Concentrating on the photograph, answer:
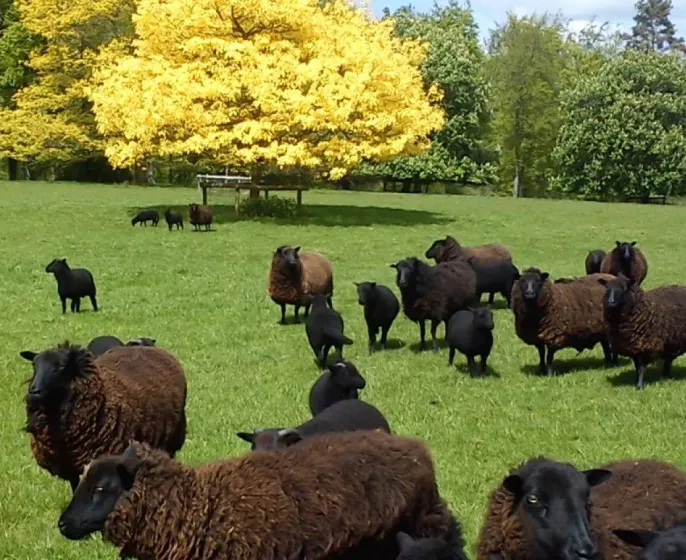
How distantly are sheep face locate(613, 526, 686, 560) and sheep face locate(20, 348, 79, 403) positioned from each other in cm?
406

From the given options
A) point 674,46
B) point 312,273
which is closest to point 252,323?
point 312,273

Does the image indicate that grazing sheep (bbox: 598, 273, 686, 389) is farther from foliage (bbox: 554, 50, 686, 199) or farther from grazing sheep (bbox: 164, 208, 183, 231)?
foliage (bbox: 554, 50, 686, 199)

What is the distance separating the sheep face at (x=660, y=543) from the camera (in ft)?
12.7

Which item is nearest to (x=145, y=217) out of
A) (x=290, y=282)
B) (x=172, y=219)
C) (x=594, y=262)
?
(x=172, y=219)

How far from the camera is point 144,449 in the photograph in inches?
188

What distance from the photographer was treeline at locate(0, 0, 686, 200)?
2819 cm

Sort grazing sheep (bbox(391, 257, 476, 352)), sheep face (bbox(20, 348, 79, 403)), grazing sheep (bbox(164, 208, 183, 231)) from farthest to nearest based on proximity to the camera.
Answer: grazing sheep (bbox(164, 208, 183, 231)) < grazing sheep (bbox(391, 257, 476, 352)) < sheep face (bbox(20, 348, 79, 403))

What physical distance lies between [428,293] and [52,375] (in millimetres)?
6978

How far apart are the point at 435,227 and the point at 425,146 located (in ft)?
14.5

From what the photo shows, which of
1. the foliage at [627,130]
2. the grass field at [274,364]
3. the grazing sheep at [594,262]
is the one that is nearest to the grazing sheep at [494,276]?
the grass field at [274,364]

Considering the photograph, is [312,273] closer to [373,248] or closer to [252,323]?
[252,323]

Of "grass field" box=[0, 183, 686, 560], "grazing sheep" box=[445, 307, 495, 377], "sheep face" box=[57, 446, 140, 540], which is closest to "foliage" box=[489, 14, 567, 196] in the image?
"grass field" box=[0, 183, 686, 560]

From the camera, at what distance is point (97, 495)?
4.53 metres

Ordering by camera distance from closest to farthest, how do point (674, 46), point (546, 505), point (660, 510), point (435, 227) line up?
point (546, 505) → point (660, 510) → point (435, 227) → point (674, 46)
